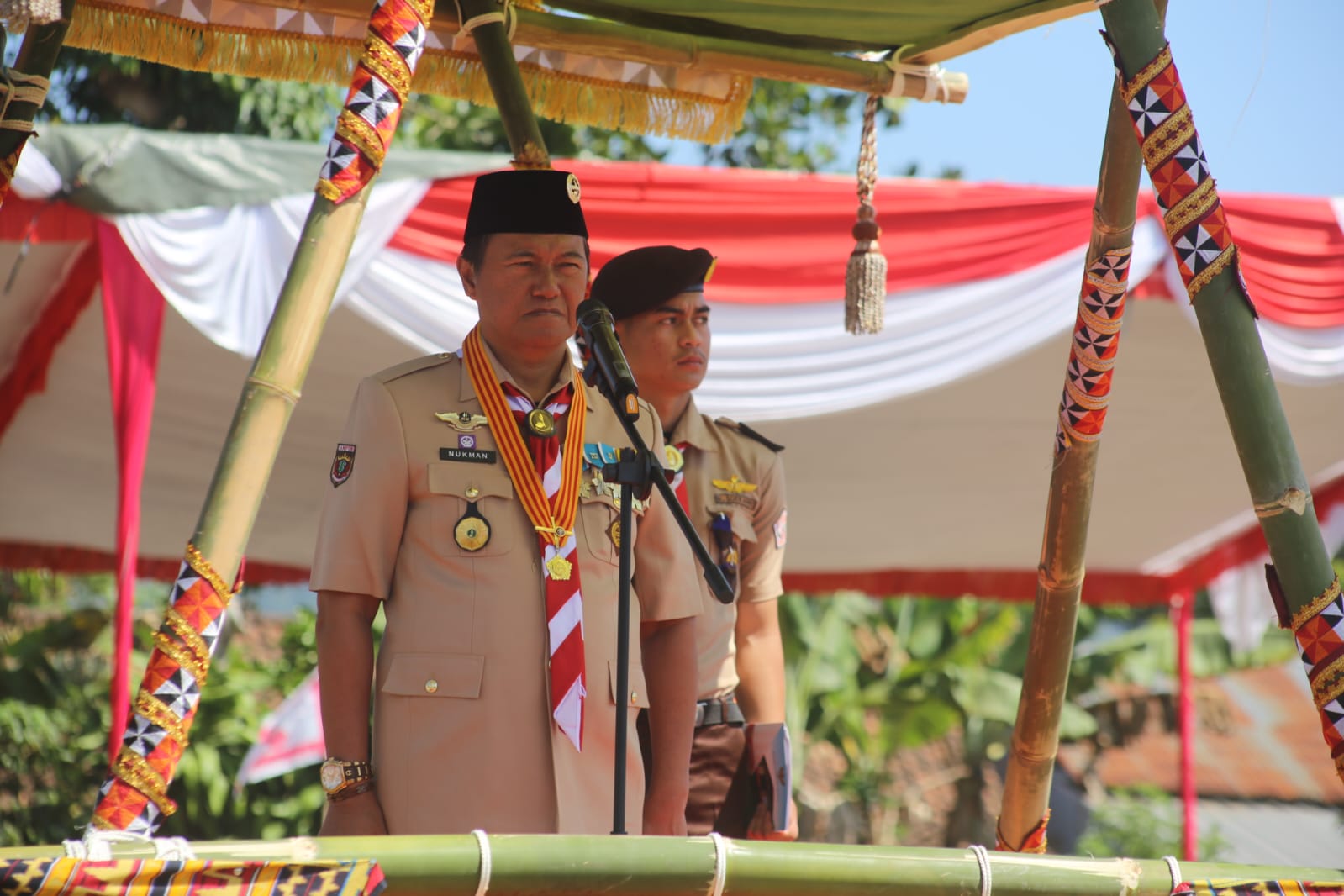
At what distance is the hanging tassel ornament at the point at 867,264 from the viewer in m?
3.55

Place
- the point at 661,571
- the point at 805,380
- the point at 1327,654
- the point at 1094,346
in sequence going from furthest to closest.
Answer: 1. the point at 805,380
2. the point at 1094,346
3. the point at 661,571
4. the point at 1327,654

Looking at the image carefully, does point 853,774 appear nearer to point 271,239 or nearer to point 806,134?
point 806,134

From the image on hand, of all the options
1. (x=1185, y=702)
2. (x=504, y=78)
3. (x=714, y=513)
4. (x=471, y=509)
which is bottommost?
(x=471, y=509)

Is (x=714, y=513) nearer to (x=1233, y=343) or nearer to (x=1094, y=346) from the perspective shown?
(x=1094, y=346)

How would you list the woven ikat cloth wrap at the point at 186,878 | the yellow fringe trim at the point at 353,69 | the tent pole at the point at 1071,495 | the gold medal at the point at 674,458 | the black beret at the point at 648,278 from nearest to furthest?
the woven ikat cloth wrap at the point at 186,878, the tent pole at the point at 1071,495, the yellow fringe trim at the point at 353,69, the gold medal at the point at 674,458, the black beret at the point at 648,278

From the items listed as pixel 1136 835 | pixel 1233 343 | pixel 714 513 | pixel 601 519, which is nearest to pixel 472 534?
pixel 601 519

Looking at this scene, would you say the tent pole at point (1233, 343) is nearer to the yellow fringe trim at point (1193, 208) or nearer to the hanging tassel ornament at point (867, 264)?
the yellow fringe trim at point (1193, 208)

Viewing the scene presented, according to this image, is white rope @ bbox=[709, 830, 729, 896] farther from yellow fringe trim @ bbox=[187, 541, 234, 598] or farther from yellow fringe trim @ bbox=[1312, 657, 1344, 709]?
yellow fringe trim @ bbox=[1312, 657, 1344, 709]

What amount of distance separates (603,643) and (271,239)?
268 centimetres

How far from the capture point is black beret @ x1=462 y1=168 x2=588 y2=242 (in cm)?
228

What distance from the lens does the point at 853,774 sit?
11.5 metres

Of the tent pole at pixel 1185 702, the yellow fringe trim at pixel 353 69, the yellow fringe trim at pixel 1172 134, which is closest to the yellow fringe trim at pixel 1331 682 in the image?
the yellow fringe trim at pixel 1172 134

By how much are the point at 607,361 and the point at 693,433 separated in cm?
134

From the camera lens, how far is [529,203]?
7.47ft
